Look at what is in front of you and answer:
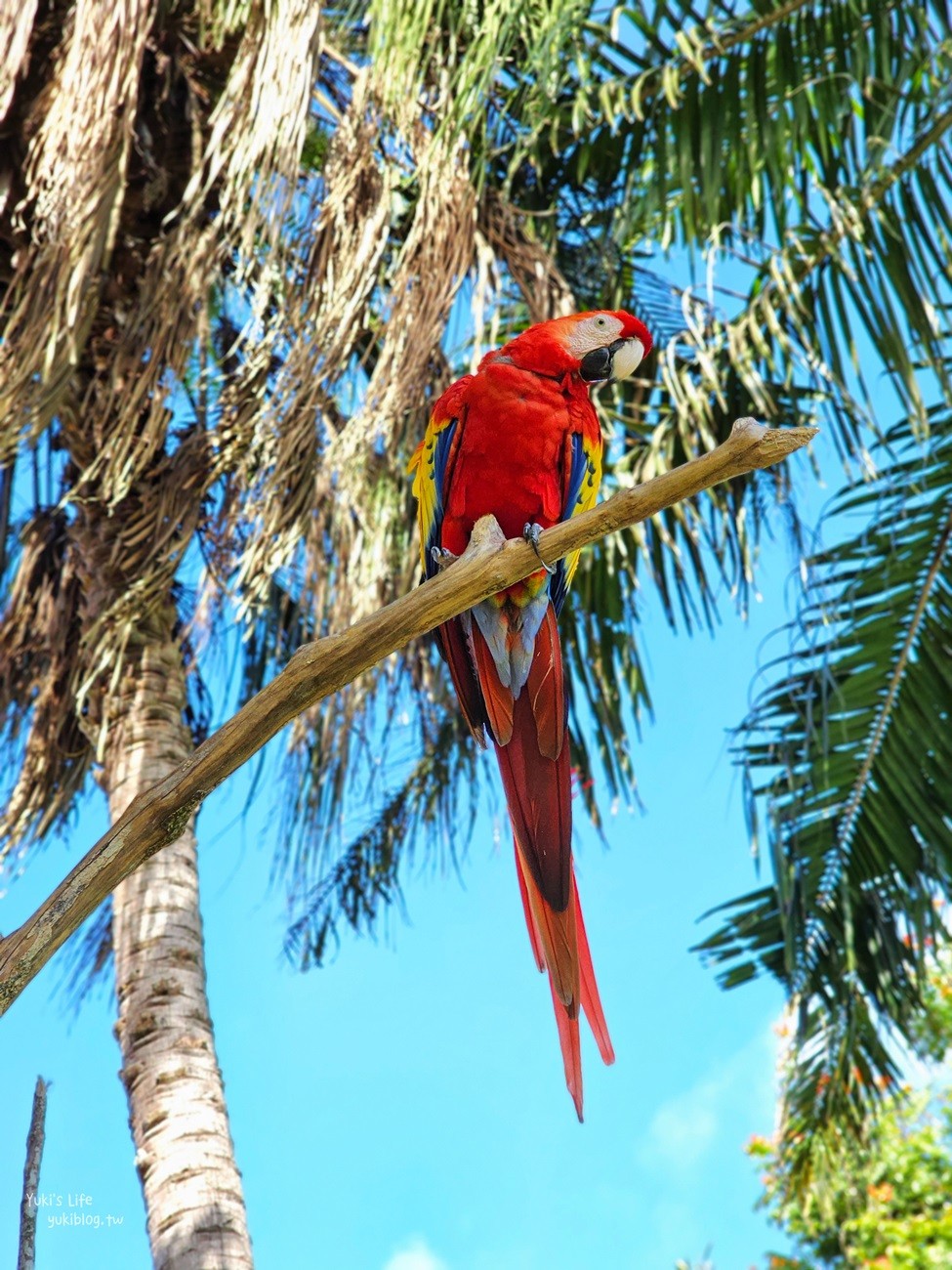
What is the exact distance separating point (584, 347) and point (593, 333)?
5 cm

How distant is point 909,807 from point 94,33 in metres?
3.31

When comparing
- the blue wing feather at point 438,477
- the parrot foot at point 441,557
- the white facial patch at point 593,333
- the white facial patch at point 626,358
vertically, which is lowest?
the parrot foot at point 441,557

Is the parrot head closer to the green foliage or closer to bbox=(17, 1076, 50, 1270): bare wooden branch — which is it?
bbox=(17, 1076, 50, 1270): bare wooden branch

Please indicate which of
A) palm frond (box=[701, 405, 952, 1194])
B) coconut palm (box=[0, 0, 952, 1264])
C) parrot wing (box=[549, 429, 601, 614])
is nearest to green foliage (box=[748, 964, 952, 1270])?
palm frond (box=[701, 405, 952, 1194])

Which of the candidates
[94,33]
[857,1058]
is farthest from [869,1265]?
[94,33]

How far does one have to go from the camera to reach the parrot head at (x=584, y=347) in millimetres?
2252

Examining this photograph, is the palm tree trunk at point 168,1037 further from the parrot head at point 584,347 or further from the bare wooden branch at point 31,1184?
the parrot head at point 584,347

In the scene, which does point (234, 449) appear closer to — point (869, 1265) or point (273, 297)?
point (273, 297)

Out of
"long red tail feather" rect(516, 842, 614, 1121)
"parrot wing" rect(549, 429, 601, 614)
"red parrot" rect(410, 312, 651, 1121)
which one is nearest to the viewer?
"long red tail feather" rect(516, 842, 614, 1121)

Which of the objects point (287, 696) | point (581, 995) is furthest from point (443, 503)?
point (581, 995)

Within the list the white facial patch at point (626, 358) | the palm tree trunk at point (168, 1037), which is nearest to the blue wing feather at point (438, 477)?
the white facial patch at point (626, 358)

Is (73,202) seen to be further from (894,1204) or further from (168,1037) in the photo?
(894,1204)

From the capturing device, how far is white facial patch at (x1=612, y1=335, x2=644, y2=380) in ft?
7.59

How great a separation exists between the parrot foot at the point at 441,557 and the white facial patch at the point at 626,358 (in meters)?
0.50
